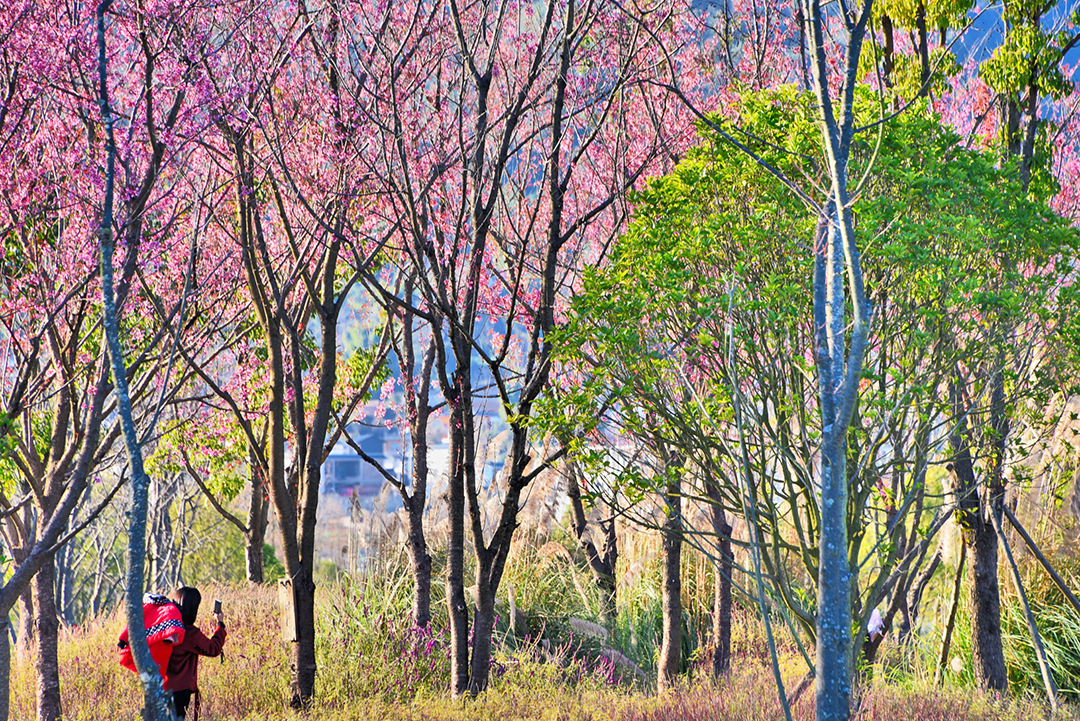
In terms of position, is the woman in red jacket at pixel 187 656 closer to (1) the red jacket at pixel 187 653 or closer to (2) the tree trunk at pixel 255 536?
(1) the red jacket at pixel 187 653

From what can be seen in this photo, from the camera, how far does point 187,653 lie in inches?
238

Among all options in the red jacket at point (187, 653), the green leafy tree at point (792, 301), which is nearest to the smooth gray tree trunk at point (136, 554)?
the red jacket at point (187, 653)

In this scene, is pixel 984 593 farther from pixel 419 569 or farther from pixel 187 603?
pixel 187 603

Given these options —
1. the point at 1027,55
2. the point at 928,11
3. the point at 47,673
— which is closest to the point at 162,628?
the point at 47,673

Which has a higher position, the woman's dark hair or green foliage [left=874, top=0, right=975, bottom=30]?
green foliage [left=874, top=0, right=975, bottom=30]

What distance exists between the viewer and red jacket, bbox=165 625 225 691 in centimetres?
596

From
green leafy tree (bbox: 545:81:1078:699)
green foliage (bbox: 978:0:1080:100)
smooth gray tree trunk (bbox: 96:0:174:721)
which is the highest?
green foliage (bbox: 978:0:1080:100)

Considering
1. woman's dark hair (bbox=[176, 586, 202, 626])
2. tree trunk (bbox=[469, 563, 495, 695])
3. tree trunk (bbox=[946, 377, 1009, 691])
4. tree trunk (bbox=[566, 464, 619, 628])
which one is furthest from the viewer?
tree trunk (bbox=[566, 464, 619, 628])

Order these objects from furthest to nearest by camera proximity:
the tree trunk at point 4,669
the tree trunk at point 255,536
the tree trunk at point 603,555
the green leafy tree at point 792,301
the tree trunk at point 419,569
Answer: the tree trunk at point 255,536
the tree trunk at point 603,555
the tree trunk at point 419,569
the tree trunk at point 4,669
the green leafy tree at point 792,301

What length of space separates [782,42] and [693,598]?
22.5 feet

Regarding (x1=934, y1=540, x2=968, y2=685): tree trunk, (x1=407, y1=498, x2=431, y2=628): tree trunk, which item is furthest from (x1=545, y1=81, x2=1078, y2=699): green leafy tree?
(x1=407, y1=498, x2=431, y2=628): tree trunk

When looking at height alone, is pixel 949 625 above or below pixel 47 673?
above

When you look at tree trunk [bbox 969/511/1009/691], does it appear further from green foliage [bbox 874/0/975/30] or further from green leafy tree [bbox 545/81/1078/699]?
green foliage [bbox 874/0/975/30]

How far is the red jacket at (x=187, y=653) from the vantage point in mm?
5965
